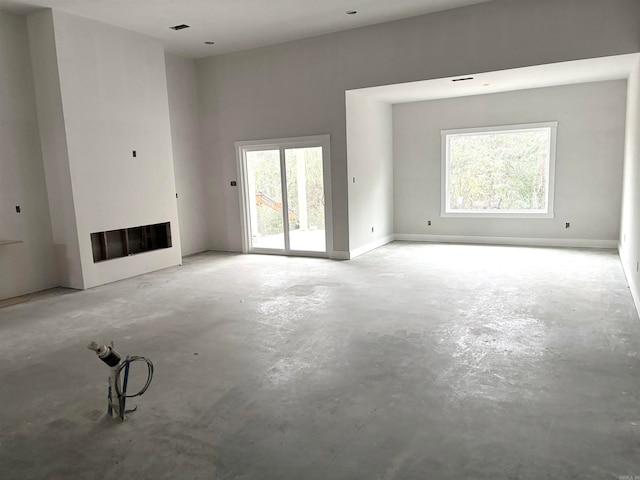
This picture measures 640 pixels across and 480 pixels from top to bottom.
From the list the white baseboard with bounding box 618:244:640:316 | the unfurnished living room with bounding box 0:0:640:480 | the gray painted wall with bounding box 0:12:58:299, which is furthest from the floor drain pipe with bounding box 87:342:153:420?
the white baseboard with bounding box 618:244:640:316

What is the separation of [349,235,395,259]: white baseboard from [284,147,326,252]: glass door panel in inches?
19.9

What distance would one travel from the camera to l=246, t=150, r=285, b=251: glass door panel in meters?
7.96

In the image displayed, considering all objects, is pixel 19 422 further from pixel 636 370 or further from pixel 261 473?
pixel 636 370

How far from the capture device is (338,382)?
3191 mm

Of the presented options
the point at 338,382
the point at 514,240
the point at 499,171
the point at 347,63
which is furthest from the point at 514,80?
the point at 338,382

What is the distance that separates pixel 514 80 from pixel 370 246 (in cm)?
350

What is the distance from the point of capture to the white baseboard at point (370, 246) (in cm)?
761

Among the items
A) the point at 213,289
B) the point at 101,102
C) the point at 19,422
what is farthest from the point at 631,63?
the point at 19,422

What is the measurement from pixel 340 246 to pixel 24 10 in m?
5.27

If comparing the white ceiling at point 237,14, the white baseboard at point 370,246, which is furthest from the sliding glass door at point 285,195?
the white ceiling at point 237,14

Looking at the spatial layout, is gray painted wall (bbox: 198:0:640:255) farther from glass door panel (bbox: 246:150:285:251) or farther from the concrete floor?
the concrete floor

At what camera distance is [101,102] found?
245 inches

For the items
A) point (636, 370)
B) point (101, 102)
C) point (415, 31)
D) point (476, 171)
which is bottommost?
point (636, 370)

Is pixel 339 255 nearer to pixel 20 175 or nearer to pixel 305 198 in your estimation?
pixel 305 198
